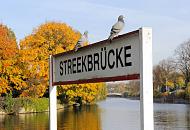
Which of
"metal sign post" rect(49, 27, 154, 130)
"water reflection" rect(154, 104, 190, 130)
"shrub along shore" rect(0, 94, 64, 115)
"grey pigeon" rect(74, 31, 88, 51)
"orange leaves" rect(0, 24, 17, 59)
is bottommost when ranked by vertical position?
"water reflection" rect(154, 104, 190, 130)

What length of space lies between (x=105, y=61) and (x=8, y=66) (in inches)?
1441

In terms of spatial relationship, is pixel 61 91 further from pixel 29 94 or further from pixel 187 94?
pixel 187 94

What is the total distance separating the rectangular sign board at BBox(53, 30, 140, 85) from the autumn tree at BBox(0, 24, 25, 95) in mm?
33946

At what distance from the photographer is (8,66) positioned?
40812 millimetres

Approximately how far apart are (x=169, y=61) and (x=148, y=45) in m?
79.6

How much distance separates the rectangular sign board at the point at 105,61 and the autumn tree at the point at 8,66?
33.9 meters

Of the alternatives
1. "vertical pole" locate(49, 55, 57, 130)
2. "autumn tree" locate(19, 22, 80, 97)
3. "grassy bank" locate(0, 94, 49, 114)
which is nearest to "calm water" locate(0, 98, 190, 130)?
"grassy bank" locate(0, 94, 49, 114)

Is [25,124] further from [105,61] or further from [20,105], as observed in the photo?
[105,61]

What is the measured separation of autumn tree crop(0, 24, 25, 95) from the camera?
3997cm

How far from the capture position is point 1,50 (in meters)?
40.0

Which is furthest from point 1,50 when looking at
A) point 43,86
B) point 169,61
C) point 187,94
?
point 169,61

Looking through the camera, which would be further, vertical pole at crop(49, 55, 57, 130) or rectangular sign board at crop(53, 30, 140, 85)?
vertical pole at crop(49, 55, 57, 130)

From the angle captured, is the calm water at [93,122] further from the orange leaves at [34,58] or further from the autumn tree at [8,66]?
the orange leaves at [34,58]

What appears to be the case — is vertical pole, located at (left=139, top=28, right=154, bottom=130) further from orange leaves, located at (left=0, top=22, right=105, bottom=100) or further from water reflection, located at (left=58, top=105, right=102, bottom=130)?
orange leaves, located at (left=0, top=22, right=105, bottom=100)
